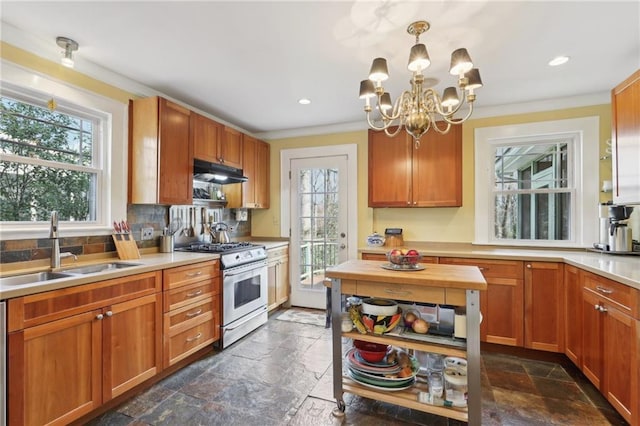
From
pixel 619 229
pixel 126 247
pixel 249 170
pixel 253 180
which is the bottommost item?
pixel 126 247

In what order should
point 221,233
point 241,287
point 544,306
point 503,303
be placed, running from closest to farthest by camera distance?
point 544,306 < point 503,303 < point 241,287 < point 221,233

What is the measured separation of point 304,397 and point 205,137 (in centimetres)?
254

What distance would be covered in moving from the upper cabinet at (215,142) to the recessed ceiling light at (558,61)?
120 inches

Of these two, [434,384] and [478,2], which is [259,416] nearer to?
[434,384]

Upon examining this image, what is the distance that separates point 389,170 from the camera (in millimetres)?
3627

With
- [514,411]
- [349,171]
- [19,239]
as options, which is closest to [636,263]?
[514,411]

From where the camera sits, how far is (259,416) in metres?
1.96

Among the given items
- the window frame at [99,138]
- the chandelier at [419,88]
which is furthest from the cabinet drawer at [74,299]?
the chandelier at [419,88]

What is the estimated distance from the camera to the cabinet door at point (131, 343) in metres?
1.95

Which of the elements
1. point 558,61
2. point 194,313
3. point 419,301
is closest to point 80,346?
point 194,313

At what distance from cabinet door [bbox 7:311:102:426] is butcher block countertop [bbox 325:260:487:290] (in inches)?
58.3

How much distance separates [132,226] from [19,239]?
808 millimetres

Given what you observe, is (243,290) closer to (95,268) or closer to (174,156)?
(95,268)

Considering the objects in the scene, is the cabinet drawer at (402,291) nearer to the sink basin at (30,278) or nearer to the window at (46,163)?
the sink basin at (30,278)
